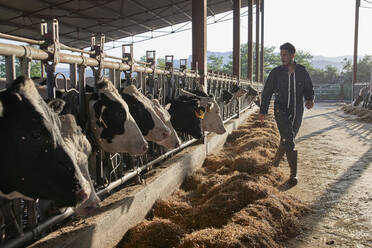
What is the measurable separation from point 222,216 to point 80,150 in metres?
1.78

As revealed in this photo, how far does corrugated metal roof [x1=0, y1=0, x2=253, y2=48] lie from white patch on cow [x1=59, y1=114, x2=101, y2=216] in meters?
10.7

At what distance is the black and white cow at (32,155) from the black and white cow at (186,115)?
10.9 feet

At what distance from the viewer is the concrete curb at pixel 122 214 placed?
8.02 ft

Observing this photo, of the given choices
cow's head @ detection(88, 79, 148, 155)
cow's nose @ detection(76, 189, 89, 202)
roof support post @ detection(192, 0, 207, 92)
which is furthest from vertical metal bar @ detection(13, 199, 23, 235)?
roof support post @ detection(192, 0, 207, 92)

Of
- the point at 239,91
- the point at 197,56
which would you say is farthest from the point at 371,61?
the point at 197,56

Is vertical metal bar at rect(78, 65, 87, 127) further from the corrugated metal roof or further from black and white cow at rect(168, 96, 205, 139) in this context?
the corrugated metal roof

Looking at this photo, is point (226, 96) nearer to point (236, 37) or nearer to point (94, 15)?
point (236, 37)

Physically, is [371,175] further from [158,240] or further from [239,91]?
[239,91]

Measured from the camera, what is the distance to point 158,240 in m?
3.04

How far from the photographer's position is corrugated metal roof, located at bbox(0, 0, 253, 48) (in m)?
12.8

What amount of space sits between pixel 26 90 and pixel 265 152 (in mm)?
5513

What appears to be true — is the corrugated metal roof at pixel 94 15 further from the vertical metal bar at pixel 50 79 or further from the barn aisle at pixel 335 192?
the vertical metal bar at pixel 50 79

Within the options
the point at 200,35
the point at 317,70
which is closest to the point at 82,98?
the point at 200,35

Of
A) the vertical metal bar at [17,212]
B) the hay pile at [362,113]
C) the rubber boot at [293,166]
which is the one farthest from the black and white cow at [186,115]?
the hay pile at [362,113]
